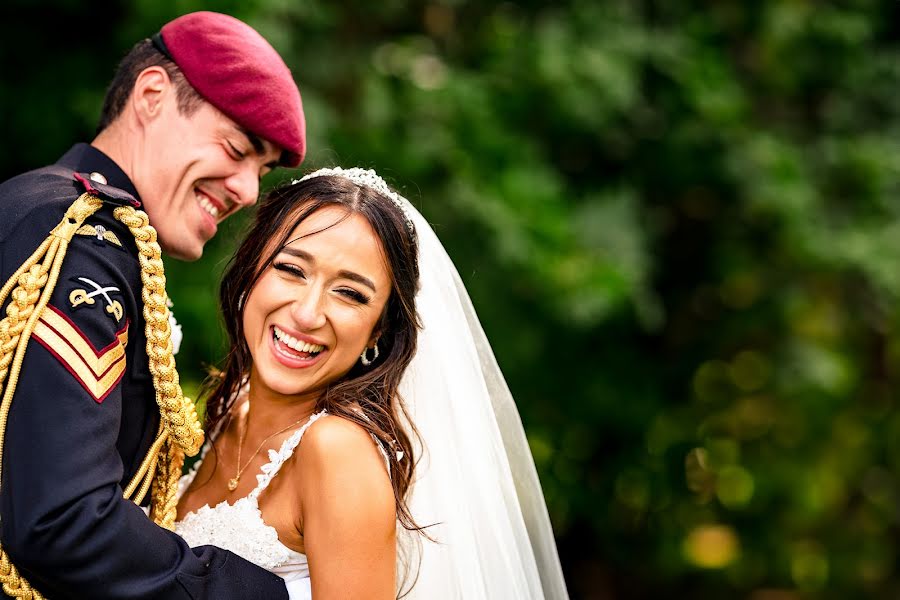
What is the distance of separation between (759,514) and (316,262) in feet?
17.4

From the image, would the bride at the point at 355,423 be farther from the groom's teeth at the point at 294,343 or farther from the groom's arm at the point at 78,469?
the groom's arm at the point at 78,469

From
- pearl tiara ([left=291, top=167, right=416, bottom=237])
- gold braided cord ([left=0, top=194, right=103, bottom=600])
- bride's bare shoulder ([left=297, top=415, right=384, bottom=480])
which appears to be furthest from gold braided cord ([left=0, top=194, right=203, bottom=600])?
pearl tiara ([left=291, top=167, right=416, bottom=237])

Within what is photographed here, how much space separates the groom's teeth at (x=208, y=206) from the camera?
99.4 inches

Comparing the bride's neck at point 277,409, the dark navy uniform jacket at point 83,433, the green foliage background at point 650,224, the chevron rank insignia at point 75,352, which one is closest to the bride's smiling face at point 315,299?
the bride's neck at point 277,409

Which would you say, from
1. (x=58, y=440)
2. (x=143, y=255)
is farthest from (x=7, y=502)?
(x=143, y=255)

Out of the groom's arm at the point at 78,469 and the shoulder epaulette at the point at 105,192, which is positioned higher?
the shoulder epaulette at the point at 105,192

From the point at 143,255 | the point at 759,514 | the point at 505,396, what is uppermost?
the point at 143,255

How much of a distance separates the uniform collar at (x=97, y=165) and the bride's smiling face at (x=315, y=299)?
1.33 ft

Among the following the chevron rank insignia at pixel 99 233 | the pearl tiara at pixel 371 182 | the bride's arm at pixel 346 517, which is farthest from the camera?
the pearl tiara at pixel 371 182

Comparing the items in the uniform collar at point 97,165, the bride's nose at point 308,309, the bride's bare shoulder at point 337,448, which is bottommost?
the bride's bare shoulder at point 337,448

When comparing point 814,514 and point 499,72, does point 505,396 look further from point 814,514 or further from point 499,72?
point 814,514

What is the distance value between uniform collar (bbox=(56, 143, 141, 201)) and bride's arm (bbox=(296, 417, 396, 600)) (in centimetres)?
77

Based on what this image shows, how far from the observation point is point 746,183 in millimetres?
5395

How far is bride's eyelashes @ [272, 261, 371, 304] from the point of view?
2385 mm
